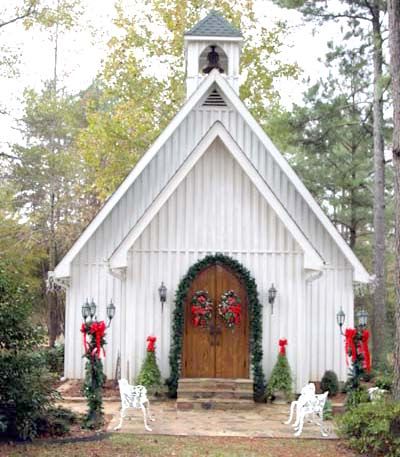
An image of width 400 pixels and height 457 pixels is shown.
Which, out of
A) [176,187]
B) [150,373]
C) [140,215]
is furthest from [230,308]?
[140,215]

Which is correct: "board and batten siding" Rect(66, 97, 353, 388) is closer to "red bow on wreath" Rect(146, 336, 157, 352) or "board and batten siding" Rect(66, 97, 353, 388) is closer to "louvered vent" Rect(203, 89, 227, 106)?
"louvered vent" Rect(203, 89, 227, 106)

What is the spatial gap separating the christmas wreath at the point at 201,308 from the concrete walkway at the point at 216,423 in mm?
1801

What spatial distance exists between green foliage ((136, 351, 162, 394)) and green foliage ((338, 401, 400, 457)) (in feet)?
14.5

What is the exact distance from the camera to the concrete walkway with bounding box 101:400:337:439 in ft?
33.3

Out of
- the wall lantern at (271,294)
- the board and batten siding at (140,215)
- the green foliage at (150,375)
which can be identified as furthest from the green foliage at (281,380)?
the green foliage at (150,375)

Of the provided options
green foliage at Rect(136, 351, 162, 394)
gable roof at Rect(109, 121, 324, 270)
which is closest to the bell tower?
gable roof at Rect(109, 121, 324, 270)

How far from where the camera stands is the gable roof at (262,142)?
1453 cm

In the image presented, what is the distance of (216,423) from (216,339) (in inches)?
110

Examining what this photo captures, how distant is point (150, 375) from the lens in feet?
42.7

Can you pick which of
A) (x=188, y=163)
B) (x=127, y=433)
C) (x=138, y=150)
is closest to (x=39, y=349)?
(x=127, y=433)

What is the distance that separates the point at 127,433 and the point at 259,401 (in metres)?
4.10

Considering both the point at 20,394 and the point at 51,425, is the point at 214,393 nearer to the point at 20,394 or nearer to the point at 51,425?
the point at 51,425

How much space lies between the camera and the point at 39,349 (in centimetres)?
1005

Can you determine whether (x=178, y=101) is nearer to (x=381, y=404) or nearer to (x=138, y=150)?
(x=138, y=150)
